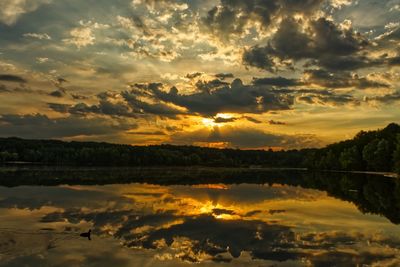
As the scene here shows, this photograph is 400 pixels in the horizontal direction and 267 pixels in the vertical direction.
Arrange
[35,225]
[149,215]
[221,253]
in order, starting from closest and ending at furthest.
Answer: [221,253], [35,225], [149,215]

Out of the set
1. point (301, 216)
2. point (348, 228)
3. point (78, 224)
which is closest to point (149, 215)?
point (78, 224)

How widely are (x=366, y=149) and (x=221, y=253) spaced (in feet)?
421

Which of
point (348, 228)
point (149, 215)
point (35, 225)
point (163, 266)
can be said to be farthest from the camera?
point (149, 215)

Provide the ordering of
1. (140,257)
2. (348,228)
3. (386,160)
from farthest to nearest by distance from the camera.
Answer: (386,160) → (348,228) → (140,257)

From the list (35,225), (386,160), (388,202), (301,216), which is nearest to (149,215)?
(35,225)

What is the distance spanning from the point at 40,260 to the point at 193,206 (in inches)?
937

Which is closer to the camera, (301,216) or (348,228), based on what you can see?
(348,228)

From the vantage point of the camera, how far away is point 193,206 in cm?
4228

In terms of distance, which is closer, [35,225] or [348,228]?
[35,225]

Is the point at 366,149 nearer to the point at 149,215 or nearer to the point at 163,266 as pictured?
the point at 149,215

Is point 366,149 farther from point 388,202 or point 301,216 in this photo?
point 301,216

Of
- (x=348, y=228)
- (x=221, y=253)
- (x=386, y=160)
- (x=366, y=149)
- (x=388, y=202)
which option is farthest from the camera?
(x=366, y=149)

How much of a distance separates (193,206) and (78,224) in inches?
577

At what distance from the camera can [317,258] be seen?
20812 millimetres
